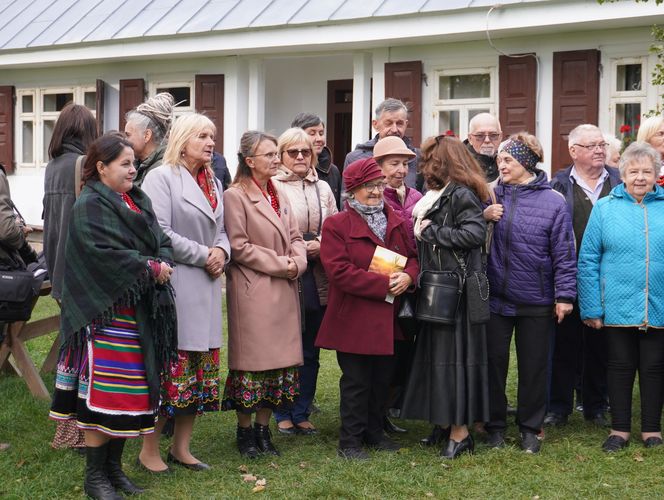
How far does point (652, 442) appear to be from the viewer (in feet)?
18.3

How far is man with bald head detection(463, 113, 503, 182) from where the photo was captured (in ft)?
20.4

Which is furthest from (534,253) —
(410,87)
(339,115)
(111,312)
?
(339,115)

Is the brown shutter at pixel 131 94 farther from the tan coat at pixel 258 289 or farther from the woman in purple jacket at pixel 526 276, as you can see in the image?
the woman in purple jacket at pixel 526 276

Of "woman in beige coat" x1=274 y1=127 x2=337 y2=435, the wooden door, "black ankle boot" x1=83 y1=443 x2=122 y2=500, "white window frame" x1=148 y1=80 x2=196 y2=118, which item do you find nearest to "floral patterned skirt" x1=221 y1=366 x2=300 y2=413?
"woman in beige coat" x1=274 y1=127 x2=337 y2=435

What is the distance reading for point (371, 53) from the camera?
1330 centimetres

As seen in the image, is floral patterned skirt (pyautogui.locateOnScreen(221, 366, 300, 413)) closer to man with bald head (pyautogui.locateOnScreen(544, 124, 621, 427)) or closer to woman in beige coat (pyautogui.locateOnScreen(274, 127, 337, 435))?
woman in beige coat (pyautogui.locateOnScreen(274, 127, 337, 435))

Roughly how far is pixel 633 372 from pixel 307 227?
220 cm

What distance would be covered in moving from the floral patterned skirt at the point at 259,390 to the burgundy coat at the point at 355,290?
0.99 ft

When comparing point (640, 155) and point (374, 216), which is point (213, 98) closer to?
point (374, 216)

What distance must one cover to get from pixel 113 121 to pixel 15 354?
918cm

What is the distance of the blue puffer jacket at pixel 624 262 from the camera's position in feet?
18.0

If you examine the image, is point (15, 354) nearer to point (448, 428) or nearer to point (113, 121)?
point (448, 428)

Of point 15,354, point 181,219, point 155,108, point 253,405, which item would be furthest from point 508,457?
point 15,354

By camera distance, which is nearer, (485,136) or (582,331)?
(485,136)
